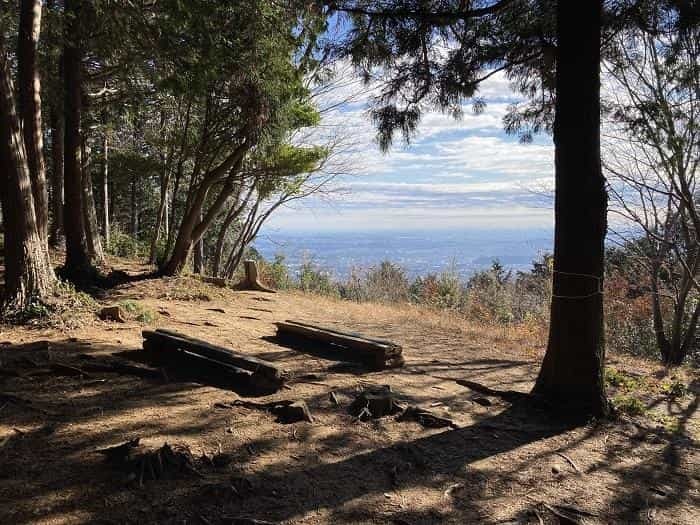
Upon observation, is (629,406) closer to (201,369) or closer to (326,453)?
(326,453)

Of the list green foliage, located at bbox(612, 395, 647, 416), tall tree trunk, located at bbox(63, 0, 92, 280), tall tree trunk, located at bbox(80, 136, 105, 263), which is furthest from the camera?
tall tree trunk, located at bbox(80, 136, 105, 263)

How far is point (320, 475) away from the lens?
117 inches

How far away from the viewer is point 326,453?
129 inches

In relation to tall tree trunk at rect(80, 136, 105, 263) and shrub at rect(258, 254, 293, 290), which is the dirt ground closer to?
tall tree trunk at rect(80, 136, 105, 263)

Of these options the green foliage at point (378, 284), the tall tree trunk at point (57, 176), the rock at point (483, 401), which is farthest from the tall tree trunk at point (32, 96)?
the green foliage at point (378, 284)

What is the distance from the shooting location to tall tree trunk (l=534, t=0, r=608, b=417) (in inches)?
157

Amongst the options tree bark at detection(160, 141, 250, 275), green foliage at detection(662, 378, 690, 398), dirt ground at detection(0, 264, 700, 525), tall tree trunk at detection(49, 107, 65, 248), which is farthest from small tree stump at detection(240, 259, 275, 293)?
green foliage at detection(662, 378, 690, 398)

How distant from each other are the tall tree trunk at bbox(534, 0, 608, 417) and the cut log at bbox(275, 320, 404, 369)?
1756 mm

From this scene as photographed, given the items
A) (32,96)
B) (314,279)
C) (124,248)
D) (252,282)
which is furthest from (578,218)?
(124,248)

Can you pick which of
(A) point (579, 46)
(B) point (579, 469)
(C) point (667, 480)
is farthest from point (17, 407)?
(A) point (579, 46)

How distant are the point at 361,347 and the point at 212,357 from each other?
65.8 inches

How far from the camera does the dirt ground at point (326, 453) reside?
2582 mm

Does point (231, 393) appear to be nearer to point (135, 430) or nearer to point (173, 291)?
point (135, 430)

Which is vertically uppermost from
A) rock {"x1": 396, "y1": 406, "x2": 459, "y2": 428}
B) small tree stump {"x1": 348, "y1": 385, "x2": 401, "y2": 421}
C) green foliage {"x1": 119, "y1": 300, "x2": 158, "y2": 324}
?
green foliage {"x1": 119, "y1": 300, "x2": 158, "y2": 324}
